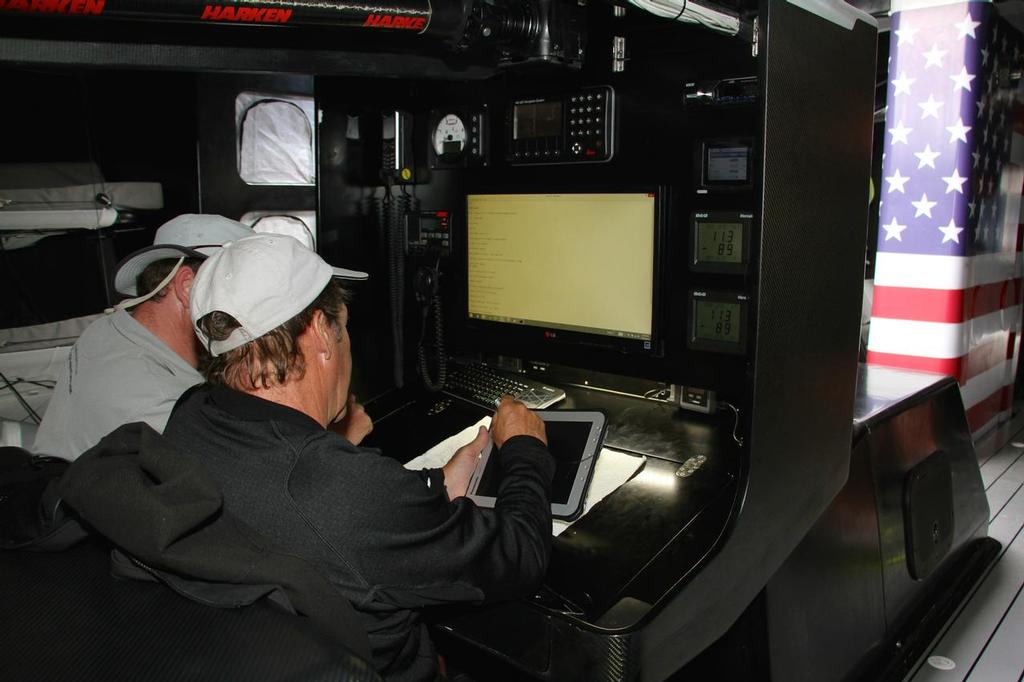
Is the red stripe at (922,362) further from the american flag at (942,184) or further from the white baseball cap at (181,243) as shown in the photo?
the white baseball cap at (181,243)

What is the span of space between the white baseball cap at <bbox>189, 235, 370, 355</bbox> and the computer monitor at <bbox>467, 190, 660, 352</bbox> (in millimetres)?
868

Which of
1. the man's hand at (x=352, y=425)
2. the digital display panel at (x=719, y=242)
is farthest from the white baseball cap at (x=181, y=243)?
the digital display panel at (x=719, y=242)

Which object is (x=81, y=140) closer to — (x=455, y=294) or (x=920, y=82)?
(x=455, y=294)

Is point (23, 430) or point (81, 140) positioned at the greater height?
point (81, 140)

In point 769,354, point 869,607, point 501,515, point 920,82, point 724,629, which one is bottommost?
point 869,607

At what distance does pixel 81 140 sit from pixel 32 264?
42 centimetres

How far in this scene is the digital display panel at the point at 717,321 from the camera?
1.87 m

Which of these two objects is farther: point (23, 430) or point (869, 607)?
point (23, 430)

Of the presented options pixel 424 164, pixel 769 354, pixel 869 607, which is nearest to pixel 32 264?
pixel 424 164

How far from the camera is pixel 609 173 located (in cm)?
203

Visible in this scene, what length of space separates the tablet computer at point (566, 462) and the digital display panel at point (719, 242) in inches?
17.9

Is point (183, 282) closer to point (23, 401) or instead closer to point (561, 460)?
point (23, 401)

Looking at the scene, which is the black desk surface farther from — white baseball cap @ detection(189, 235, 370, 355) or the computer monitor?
white baseball cap @ detection(189, 235, 370, 355)

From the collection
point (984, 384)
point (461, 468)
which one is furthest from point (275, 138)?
point (984, 384)
